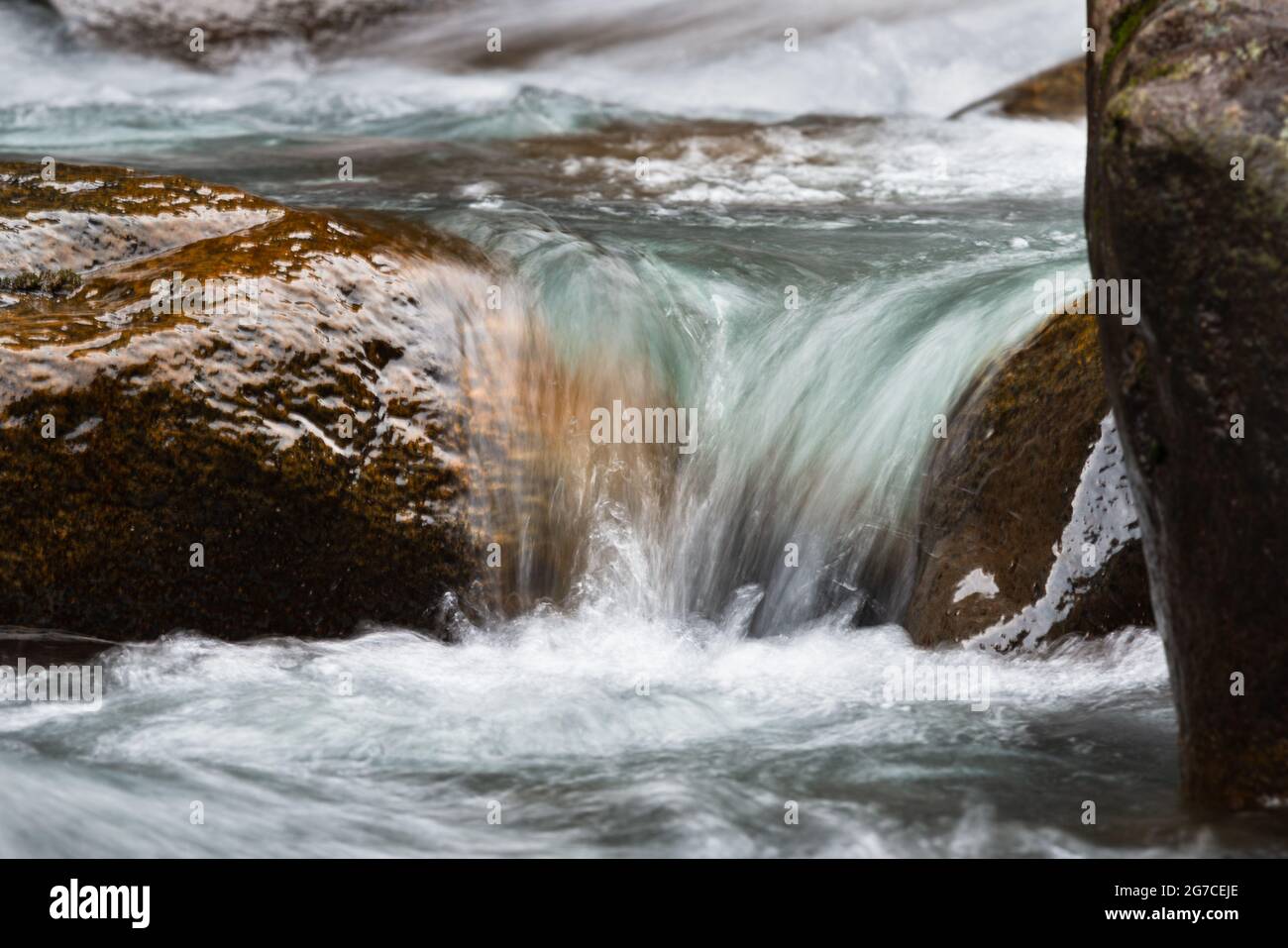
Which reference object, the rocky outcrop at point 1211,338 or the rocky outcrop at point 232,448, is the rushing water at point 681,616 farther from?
the rocky outcrop at point 1211,338

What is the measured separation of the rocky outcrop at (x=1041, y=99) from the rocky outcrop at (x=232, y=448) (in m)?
7.17

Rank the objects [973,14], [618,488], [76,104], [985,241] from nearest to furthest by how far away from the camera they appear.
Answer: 1. [618,488]
2. [985,241]
3. [76,104]
4. [973,14]

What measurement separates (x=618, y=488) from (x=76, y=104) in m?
A: 7.53

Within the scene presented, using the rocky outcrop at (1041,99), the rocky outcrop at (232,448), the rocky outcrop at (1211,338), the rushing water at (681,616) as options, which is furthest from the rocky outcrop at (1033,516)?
the rocky outcrop at (1041,99)

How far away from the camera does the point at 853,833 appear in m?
3.70

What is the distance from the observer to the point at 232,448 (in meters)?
5.18

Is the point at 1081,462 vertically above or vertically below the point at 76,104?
below

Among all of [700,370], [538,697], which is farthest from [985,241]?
[538,697]

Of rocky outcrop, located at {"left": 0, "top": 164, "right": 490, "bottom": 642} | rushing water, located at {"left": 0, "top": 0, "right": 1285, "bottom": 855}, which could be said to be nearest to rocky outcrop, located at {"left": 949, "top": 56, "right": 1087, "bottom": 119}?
rushing water, located at {"left": 0, "top": 0, "right": 1285, "bottom": 855}

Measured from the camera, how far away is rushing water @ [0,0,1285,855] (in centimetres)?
387

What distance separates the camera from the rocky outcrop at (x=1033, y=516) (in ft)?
16.4

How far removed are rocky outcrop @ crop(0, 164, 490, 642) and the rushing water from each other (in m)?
0.17

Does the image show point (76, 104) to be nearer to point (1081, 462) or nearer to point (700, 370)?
point (700, 370)

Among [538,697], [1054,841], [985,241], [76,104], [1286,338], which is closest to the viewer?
[1286,338]
